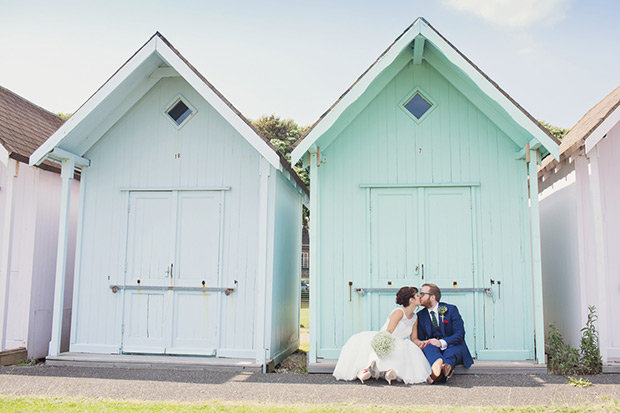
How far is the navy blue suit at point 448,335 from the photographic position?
7586 millimetres

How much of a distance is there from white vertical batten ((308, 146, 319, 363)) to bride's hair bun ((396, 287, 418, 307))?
129cm

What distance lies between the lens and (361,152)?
29.5 feet

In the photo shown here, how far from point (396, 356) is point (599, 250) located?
11.6 feet

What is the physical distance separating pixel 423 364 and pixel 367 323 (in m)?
1.38

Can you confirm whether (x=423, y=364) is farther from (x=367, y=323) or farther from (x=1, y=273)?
(x=1, y=273)

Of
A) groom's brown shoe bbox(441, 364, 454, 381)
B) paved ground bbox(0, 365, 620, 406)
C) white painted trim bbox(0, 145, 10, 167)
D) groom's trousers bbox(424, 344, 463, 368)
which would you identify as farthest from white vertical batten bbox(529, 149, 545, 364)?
white painted trim bbox(0, 145, 10, 167)

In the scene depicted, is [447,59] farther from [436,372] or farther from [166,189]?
[166,189]

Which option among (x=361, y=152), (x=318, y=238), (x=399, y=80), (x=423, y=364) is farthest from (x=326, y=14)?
(x=423, y=364)

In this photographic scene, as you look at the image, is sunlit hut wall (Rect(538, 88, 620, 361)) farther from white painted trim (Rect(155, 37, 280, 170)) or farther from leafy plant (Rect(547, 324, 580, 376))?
white painted trim (Rect(155, 37, 280, 170))

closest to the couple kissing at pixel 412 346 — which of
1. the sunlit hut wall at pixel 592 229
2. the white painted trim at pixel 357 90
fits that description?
the sunlit hut wall at pixel 592 229

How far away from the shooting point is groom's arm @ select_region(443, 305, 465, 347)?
770cm

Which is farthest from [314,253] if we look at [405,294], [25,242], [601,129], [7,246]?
[7,246]

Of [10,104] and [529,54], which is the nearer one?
[10,104]

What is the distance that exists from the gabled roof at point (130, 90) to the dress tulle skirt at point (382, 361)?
115 inches
